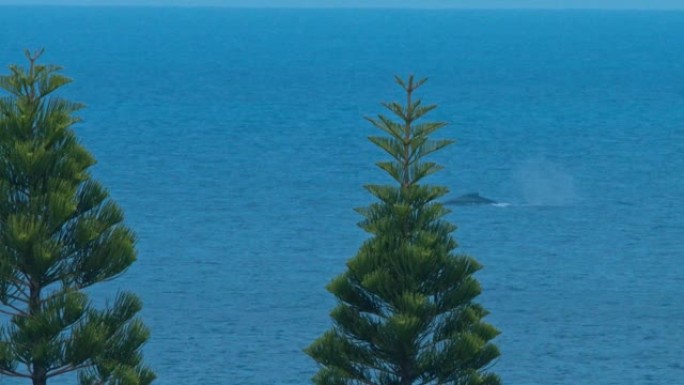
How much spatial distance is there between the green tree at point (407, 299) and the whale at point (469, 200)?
215 ft

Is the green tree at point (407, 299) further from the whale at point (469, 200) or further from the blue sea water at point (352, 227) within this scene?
the whale at point (469, 200)

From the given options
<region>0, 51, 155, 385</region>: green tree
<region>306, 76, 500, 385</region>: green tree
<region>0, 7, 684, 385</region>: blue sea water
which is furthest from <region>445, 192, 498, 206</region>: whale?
<region>0, 51, 155, 385</region>: green tree

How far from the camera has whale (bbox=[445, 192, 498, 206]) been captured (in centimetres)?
9381

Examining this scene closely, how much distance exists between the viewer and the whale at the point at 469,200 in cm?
9381

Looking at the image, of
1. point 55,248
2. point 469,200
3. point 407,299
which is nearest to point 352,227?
point 469,200

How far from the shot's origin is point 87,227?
2634 cm

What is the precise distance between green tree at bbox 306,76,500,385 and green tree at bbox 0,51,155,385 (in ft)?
10.9

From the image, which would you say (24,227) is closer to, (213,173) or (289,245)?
(289,245)

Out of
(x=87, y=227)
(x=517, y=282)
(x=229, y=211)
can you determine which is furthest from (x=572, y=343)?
(x=87, y=227)

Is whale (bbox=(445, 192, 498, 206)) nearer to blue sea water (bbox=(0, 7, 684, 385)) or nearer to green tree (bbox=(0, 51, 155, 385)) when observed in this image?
blue sea water (bbox=(0, 7, 684, 385))

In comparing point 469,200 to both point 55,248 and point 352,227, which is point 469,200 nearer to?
point 352,227

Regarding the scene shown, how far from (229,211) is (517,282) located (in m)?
23.8

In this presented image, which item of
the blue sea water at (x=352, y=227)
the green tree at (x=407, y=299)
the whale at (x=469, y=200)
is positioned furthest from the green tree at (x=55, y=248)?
the whale at (x=469, y=200)

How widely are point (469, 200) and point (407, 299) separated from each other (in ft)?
221
